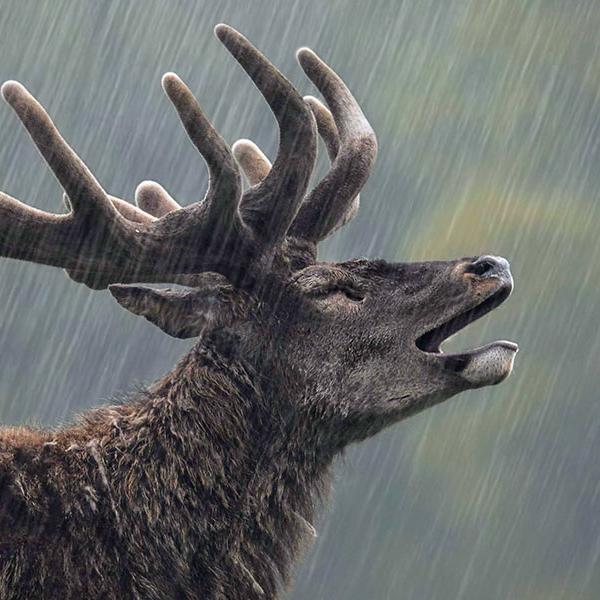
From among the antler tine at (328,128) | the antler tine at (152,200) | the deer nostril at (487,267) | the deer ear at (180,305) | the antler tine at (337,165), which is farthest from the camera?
the antler tine at (152,200)

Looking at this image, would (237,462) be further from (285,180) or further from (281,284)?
(285,180)

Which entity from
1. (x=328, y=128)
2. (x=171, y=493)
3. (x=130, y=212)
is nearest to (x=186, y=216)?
(x=130, y=212)

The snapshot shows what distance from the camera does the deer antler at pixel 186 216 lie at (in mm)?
4402

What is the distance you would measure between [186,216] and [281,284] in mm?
415

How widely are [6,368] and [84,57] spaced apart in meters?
5.17

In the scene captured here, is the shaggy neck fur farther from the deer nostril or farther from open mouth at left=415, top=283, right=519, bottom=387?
the deer nostril

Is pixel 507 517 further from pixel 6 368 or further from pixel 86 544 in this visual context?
pixel 86 544

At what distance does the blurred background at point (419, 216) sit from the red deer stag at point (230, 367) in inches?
286

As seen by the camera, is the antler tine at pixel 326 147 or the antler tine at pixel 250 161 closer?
the antler tine at pixel 326 147

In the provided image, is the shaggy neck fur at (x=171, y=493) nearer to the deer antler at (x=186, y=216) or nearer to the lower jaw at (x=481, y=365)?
the deer antler at (x=186, y=216)

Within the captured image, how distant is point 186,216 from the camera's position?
471 cm

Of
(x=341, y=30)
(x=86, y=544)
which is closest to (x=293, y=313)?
(x=86, y=544)

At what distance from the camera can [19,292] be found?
1523 centimetres

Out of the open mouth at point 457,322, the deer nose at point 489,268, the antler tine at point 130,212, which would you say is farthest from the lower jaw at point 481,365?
the antler tine at point 130,212
